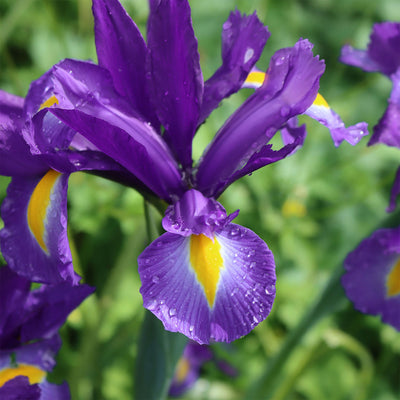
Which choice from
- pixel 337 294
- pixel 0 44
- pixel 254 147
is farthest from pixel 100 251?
pixel 254 147

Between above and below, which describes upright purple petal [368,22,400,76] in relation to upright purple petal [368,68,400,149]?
above

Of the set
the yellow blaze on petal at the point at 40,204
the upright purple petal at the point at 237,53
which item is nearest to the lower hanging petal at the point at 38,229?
the yellow blaze on petal at the point at 40,204

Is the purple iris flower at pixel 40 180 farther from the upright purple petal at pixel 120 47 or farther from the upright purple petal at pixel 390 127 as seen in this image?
the upright purple petal at pixel 390 127

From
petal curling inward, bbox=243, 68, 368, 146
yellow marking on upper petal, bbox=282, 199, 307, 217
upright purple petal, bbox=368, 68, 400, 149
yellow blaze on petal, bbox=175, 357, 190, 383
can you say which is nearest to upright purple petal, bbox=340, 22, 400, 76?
upright purple petal, bbox=368, 68, 400, 149

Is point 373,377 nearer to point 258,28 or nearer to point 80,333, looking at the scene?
point 80,333

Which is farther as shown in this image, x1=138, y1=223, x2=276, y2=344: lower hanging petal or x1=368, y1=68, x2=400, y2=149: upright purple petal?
x1=368, y1=68, x2=400, y2=149: upright purple petal

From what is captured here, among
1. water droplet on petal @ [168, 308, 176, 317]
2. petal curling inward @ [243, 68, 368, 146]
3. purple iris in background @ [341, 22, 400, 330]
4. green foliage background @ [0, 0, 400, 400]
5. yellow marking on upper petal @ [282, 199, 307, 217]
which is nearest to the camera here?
water droplet on petal @ [168, 308, 176, 317]

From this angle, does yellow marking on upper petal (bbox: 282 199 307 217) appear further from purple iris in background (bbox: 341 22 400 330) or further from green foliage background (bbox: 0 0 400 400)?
purple iris in background (bbox: 341 22 400 330)

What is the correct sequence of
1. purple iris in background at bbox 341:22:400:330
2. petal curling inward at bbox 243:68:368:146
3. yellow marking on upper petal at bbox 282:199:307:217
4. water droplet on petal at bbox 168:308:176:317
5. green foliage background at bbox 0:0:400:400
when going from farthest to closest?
yellow marking on upper petal at bbox 282:199:307:217 < green foliage background at bbox 0:0:400:400 < purple iris in background at bbox 341:22:400:330 < petal curling inward at bbox 243:68:368:146 < water droplet on petal at bbox 168:308:176:317
